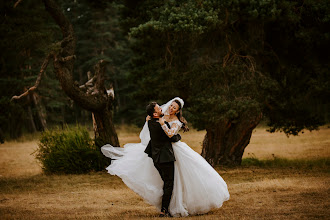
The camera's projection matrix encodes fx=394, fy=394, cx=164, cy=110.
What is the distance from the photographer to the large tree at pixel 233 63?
39.2ft

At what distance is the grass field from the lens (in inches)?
265

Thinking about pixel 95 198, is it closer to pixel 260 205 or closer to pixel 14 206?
pixel 14 206

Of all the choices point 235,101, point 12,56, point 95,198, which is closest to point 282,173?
point 235,101

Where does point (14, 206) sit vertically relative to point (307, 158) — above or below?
above

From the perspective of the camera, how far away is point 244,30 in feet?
45.8

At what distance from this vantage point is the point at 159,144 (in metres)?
A: 6.28

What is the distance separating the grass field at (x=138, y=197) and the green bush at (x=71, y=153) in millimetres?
566

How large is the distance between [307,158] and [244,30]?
618 centimetres

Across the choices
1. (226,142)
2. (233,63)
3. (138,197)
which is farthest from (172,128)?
(226,142)

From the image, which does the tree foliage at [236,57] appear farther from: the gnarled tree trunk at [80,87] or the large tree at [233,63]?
the gnarled tree trunk at [80,87]

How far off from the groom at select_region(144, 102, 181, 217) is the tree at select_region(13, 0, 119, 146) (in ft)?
22.3

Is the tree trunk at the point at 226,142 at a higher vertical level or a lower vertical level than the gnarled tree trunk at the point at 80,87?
lower

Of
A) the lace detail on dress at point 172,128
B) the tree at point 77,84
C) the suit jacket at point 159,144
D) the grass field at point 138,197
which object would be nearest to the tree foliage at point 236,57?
the tree at point 77,84

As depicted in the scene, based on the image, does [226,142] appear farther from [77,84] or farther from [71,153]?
[77,84]
